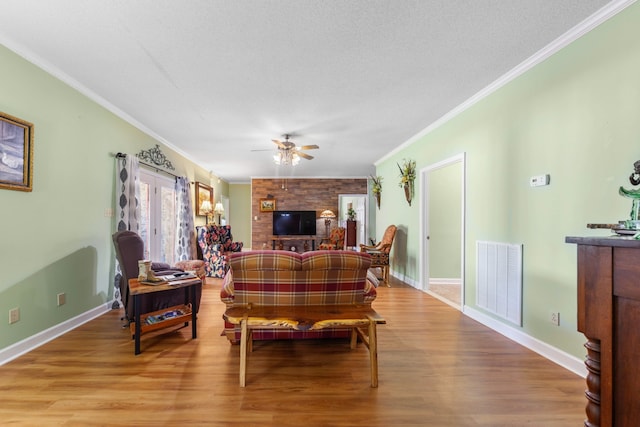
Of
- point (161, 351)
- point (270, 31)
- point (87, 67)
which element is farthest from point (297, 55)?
point (161, 351)

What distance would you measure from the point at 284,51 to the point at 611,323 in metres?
2.62

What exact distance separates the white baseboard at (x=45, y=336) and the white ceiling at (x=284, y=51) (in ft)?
8.12

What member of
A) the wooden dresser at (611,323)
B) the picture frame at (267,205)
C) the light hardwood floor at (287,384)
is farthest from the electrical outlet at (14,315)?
the picture frame at (267,205)

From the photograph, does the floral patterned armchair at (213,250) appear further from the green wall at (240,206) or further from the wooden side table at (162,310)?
the green wall at (240,206)

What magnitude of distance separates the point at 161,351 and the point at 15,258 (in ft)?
4.76

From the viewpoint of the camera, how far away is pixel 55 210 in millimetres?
2832

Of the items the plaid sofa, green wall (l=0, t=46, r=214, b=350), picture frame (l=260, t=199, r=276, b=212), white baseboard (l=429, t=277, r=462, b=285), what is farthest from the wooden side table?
picture frame (l=260, t=199, r=276, b=212)

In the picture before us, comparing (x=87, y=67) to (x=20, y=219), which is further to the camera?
(x=87, y=67)

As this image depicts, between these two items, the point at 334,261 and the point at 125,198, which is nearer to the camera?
the point at 334,261

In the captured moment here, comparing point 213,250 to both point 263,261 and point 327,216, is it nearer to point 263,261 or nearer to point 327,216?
point 327,216

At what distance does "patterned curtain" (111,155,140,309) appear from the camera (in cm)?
371

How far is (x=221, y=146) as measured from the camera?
18.0ft

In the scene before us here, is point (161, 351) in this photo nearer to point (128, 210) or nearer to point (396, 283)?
point (128, 210)

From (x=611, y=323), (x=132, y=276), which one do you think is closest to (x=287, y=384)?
(x=611, y=323)
